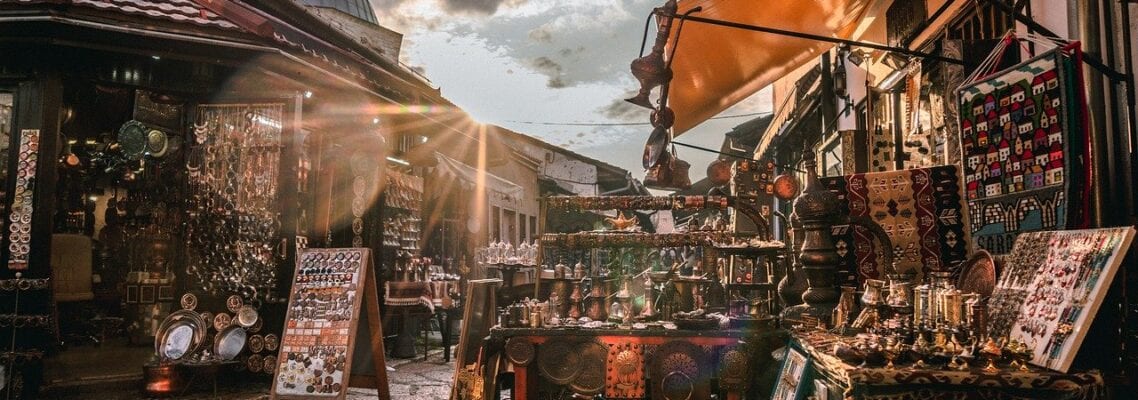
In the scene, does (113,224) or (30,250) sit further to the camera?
(113,224)

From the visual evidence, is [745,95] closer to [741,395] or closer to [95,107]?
[741,395]

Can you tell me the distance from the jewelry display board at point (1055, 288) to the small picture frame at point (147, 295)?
9.09 m

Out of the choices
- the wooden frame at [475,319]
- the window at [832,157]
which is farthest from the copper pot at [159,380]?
the window at [832,157]

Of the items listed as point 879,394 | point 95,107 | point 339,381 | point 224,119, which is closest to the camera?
point 879,394

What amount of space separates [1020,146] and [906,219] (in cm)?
197

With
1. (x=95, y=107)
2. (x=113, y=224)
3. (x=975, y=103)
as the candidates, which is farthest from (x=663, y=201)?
(x=113, y=224)

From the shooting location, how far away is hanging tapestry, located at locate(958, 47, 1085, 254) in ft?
10.1

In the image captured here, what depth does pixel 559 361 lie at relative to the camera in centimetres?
495

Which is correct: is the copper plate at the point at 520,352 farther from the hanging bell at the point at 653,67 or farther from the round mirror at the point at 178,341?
the round mirror at the point at 178,341

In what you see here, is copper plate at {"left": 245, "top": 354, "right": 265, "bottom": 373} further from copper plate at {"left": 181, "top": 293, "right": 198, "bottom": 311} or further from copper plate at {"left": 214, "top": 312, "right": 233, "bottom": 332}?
copper plate at {"left": 181, "top": 293, "right": 198, "bottom": 311}

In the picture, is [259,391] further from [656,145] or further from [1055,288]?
[1055,288]

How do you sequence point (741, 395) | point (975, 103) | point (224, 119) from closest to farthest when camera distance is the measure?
point (975, 103) < point (741, 395) < point (224, 119)

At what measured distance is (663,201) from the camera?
215 inches

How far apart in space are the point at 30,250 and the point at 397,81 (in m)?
5.18
